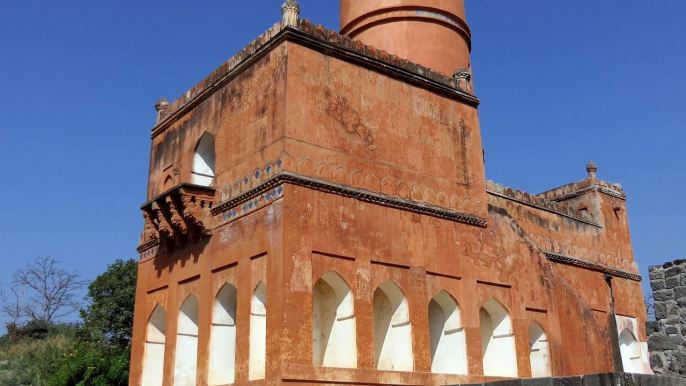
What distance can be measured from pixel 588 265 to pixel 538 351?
3.33 m

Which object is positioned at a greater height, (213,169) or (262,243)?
(213,169)

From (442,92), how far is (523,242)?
285cm

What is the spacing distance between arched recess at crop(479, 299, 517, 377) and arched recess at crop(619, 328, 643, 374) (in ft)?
15.5

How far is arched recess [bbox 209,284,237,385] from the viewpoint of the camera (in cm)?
987

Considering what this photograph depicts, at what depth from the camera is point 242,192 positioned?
9.99m

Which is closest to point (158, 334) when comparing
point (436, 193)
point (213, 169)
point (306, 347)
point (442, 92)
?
point (213, 169)

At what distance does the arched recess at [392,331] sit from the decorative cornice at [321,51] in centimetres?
337

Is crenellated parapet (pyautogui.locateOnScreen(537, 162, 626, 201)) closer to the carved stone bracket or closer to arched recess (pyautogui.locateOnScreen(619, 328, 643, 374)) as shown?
arched recess (pyautogui.locateOnScreen(619, 328, 643, 374))

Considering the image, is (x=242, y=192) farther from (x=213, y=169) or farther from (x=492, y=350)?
(x=492, y=350)

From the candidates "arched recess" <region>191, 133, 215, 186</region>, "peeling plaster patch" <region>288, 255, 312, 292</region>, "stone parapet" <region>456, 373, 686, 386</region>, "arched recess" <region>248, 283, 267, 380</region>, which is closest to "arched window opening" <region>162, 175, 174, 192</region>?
"arched recess" <region>191, 133, 215, 186</region>

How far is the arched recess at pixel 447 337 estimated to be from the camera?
1050 centimetres

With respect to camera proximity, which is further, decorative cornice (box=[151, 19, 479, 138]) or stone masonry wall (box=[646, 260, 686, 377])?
decorative cornice (box=[151, 19, 479, 138])

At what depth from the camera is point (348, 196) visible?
9781 mm

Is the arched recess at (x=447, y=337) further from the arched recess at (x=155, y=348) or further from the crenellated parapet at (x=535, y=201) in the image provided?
the arched recess at (x=155, y=348)
